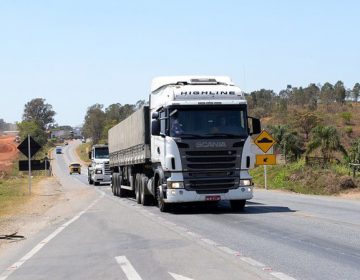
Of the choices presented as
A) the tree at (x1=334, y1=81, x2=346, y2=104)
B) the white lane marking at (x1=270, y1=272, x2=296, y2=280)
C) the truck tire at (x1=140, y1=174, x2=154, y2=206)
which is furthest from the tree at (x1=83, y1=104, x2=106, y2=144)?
the white lane marking at (x1=270, y1=272, x2=296, y2=280)

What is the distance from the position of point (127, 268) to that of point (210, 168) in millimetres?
8803

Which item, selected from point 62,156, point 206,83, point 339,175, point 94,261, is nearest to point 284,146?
point 339,175

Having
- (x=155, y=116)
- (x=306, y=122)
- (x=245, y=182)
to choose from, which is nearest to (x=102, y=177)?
(x=155, y=116)

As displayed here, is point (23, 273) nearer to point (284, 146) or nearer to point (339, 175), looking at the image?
point (339, 175)

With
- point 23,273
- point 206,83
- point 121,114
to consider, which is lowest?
point 23,273

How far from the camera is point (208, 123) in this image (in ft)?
59.8

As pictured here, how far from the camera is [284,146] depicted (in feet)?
174

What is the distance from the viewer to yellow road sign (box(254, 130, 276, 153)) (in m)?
33.4

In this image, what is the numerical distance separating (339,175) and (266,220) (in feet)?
56.2

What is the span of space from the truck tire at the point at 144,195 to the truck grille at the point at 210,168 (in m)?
4.40

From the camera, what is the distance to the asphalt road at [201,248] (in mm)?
9227

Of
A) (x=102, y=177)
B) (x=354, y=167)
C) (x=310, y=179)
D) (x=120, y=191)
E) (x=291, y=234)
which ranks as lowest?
(x=291, y=234)

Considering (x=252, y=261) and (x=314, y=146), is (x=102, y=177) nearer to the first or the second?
(x=314, y=146)

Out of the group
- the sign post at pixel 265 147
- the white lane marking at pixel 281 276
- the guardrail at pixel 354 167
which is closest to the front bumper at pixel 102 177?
the sign post at pixel 265 147
